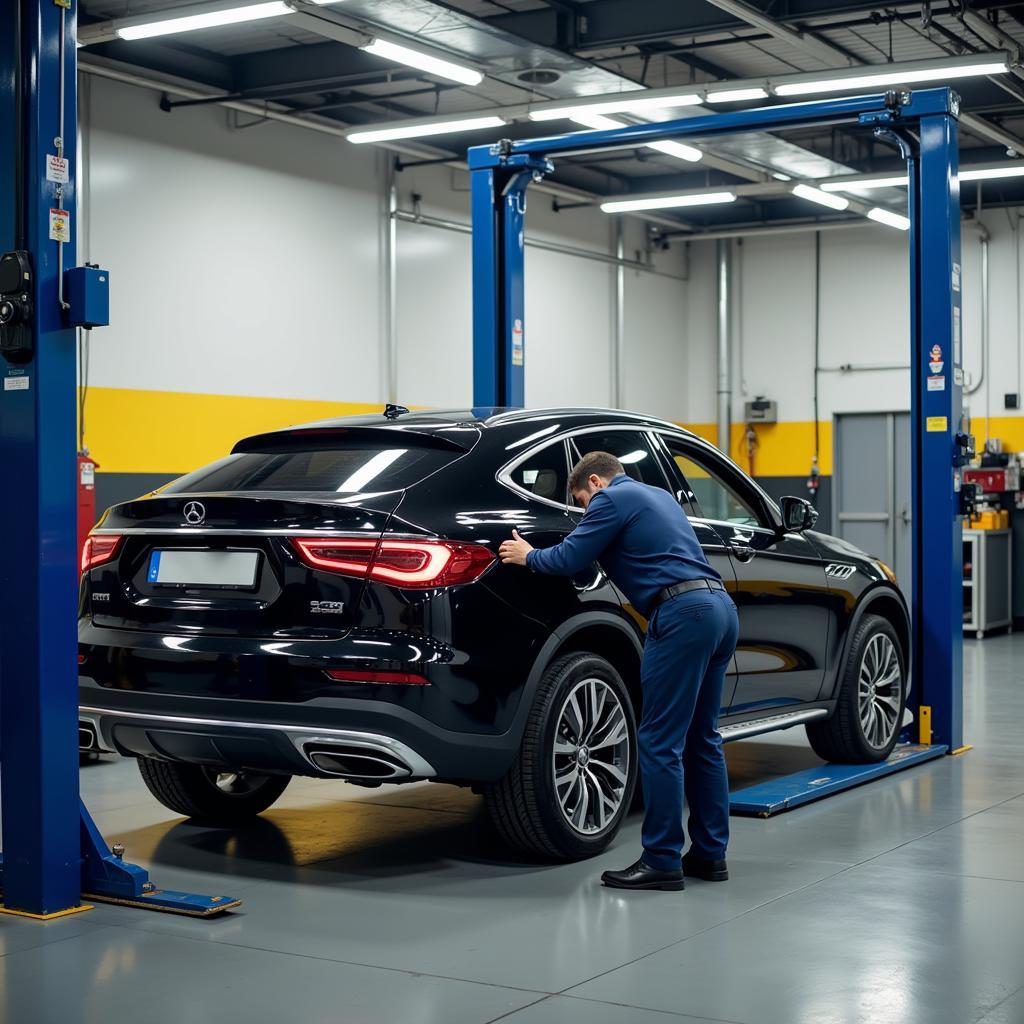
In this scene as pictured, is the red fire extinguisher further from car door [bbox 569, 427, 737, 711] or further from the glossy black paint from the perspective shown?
car door [bbox 569, 427, 737, 711]

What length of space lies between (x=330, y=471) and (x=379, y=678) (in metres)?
0.82

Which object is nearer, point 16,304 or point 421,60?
point 16,304

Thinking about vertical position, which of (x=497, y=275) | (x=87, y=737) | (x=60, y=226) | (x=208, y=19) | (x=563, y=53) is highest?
(x=563, y=53)

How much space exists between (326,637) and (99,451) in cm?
732

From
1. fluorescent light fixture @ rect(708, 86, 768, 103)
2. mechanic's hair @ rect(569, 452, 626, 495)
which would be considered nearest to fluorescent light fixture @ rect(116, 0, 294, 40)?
fluorescent light fixture @ rect(708, 86, 768, 103)

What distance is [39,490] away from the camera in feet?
15.0

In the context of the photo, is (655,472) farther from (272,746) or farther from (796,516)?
(272,746)

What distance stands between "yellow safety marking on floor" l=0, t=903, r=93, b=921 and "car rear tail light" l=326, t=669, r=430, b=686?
41.5 inches

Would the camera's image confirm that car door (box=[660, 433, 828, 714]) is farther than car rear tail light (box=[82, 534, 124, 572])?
Yes

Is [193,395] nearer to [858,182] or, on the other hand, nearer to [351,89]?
[351,89]

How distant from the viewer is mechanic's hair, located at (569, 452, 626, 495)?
511 cm

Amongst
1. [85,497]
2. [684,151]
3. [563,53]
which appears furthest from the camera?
[684,151]

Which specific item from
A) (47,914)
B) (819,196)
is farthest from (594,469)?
(819,196)

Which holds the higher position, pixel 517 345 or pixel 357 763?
pixel 517 345
